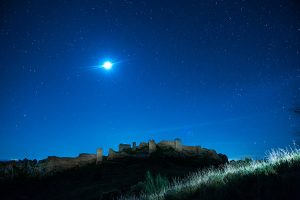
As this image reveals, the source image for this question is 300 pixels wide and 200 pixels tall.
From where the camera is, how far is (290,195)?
498 centimetres

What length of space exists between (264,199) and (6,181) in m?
40.3

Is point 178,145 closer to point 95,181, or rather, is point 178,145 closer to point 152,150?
point 152,150

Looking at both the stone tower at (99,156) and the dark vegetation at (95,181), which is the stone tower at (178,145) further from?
the stone tower at (99,156)

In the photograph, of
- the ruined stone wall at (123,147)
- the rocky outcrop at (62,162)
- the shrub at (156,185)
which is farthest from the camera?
the ruined stone wall at (123,147)

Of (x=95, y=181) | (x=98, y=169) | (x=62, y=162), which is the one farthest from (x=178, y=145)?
(x=95, y=181)

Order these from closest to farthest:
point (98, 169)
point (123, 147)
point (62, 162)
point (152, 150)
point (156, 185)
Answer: point (156, 185)
point (98, 169)
point (62, 162)
point (152, 150)
point (123, 147)

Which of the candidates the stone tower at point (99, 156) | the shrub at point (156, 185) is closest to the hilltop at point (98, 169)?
the stone tower at point (99, 156)

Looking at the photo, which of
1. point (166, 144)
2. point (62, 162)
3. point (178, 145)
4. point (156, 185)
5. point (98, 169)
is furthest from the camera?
point (166, 144)

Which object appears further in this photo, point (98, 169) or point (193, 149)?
point (193, 149)

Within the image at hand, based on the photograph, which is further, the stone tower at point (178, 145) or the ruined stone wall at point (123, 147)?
the ruined stone wall at point (123, 147)

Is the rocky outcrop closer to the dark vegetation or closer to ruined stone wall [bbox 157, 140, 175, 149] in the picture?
the dark vegetation

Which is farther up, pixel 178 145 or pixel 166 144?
pixel 166 144

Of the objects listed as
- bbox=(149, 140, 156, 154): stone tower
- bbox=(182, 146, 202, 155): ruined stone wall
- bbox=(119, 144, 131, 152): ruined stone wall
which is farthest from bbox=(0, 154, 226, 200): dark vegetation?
bbox=(119, 144, 131, 152): ruined stone wall

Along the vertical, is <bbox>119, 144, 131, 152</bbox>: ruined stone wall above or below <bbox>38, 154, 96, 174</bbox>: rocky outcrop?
above
